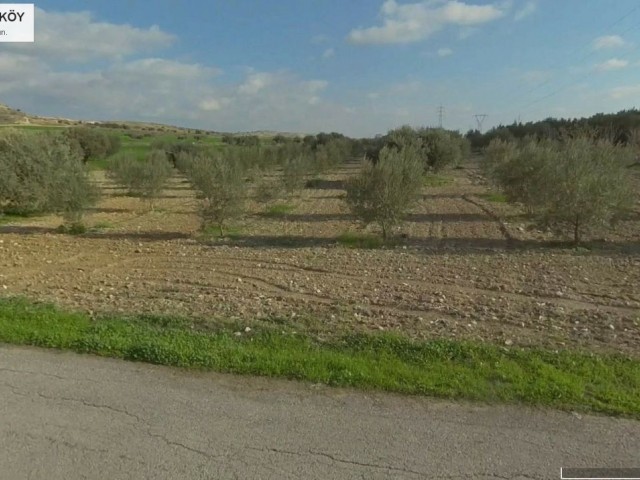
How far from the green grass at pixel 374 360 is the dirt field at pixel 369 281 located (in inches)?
19.7

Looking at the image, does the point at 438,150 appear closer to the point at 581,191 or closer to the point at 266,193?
the point at 266,193

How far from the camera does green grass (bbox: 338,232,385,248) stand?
547 inches

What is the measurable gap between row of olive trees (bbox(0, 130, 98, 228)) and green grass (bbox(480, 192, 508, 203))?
20.6 metres

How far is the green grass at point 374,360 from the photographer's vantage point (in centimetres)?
379

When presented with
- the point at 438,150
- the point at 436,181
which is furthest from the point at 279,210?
Answer: the point at 438,150

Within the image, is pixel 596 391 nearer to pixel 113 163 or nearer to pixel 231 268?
pixel 231 268

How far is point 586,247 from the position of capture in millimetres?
12453

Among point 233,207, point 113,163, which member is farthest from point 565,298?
point 113,163

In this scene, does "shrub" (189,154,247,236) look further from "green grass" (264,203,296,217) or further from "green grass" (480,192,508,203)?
"green grass" (480,192,508,203)

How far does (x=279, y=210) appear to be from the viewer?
23.3 meters

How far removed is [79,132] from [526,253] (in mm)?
46971

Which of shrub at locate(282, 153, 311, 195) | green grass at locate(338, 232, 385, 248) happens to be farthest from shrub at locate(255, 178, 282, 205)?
green grass at locate(338, 232, 385, 248)

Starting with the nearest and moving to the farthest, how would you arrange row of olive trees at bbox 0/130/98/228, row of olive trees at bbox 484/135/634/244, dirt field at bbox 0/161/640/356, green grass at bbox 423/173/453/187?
dirt field at bbox 0/161/640/356
row of olive trees at bbox 484/135/634/244
row of olive trees at bbox 0/130/98/228
green grass at bbox 423/173/453/187

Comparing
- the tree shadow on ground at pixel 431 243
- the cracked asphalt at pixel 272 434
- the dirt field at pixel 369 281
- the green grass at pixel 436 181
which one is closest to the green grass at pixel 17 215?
the tree shadow on ground at pixel 431 243
